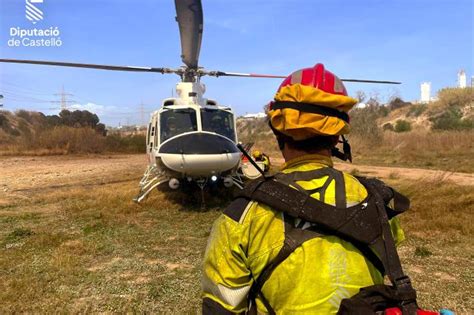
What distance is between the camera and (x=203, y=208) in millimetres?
8383


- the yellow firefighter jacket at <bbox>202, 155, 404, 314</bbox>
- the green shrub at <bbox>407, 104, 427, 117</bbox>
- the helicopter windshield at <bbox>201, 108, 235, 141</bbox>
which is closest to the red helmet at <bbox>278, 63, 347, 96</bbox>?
the yellow firefighter jacket at <bbox>202, 155, 404, 314</bbox>

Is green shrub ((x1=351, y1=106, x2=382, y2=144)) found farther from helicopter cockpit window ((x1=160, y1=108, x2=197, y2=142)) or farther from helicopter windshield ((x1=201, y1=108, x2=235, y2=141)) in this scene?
helicopter cockpit window ((x1=160, y1=108, x2=197, y2=142))

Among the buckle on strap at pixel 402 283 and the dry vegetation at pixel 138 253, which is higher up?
the buckle on strap at pixel 402 283

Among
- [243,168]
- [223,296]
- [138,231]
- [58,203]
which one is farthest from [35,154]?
[223,296]

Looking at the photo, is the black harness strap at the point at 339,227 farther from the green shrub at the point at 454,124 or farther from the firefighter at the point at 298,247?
the green shrub at the point at 454,124

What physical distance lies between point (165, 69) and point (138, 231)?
3891mm

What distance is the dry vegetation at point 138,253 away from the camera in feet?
13.3

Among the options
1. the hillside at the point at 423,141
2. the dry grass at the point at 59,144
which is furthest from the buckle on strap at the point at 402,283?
the dry grass at the point at 59,144

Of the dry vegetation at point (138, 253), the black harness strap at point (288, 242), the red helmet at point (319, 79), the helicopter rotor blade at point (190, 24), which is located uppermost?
the helicopter rotor blade at point (190, 24)

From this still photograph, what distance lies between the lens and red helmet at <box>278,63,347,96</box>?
1.37 metres

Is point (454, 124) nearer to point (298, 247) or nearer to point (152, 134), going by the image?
point (152, 134)

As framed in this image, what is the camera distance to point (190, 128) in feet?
27.1

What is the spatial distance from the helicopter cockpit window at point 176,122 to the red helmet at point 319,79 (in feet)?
22.6

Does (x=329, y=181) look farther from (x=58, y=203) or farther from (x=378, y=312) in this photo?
(x=58, y=203)
